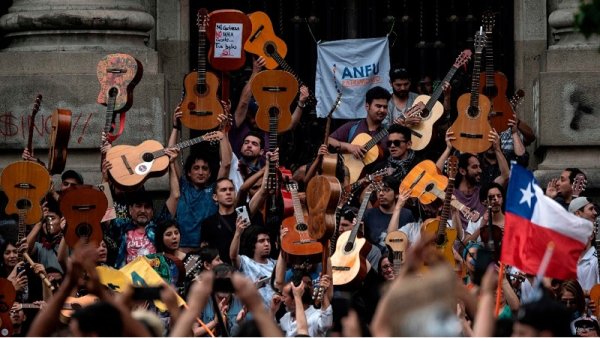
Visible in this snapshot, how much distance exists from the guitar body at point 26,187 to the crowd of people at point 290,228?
0.54 ft

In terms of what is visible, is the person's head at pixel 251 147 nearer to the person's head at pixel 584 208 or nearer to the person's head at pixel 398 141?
the person's head at pixel 398 141

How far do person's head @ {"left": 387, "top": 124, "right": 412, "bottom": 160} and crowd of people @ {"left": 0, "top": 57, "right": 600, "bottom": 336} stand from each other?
0.02 meters

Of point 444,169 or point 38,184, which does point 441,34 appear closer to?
point 444,169

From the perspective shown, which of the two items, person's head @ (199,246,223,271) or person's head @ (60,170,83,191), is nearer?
person's head @ (199,246,223,271)

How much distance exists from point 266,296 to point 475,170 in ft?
9.79

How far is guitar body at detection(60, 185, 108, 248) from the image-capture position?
61.7ft

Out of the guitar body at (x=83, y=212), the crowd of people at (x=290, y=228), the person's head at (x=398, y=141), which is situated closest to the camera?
the crowd of people at (x=290, y=228)

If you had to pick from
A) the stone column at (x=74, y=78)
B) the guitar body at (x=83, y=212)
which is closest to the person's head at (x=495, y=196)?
the guitar body at (x=83, y=212)

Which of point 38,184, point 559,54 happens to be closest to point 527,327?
point 38,184

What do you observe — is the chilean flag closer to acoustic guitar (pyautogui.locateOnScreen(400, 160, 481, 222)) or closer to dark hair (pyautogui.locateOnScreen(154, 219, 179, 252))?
dark hair (pyautogui.locateOnScreen(154, 219, 179, 252))

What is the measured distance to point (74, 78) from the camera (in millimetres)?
21594

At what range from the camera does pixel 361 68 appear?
22.3m

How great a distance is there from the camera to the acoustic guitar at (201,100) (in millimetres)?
20391

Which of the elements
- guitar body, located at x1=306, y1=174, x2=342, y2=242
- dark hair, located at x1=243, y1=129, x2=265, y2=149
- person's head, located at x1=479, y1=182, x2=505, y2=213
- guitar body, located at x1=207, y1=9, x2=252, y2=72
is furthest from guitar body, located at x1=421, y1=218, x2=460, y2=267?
guitar body, located at x1=207, y1=9, x2=252, y2=72
